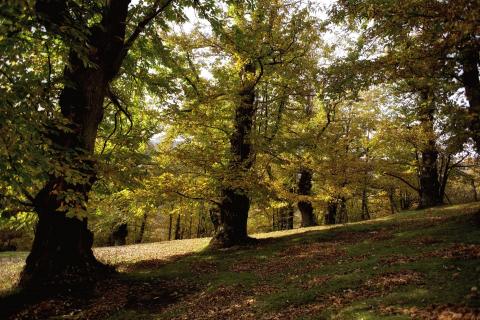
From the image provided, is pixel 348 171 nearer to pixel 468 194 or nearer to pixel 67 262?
pixel 67 262

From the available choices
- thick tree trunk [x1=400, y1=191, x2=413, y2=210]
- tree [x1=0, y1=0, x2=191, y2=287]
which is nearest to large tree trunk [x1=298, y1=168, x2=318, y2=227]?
tree [x1=0, y1=0, x2=191, y2=287]

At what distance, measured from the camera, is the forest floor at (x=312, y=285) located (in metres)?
7.23

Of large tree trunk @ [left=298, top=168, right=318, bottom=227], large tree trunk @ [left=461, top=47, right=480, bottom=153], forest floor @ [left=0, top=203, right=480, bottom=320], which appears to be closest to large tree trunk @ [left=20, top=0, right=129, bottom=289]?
A: forest floor @ [left=0, top=203, right=480, bottom=320]

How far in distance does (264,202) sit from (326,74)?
7.41 m

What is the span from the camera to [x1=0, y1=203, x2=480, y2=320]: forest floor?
23.7 ft

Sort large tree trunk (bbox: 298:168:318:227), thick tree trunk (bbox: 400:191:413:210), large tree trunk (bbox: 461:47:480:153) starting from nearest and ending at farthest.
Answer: large tree trunk (bbox: 461:47:480:153) → large tree trunk (bbox: 298:168:318:227) → thick tree trunk (bbox: 400:191:413:210)

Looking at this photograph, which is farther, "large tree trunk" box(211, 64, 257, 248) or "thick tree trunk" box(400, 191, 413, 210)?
"thick tree trunk" box(400, 191, 413, 210)

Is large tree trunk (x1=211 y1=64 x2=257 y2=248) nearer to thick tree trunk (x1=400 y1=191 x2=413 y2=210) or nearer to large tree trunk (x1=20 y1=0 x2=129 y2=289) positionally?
large tree trunk (x1=20 y1=0 x2=129 y2=289)

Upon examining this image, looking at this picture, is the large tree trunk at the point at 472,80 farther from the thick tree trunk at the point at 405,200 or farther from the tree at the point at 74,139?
the thick tree trunk at the point at 405,200

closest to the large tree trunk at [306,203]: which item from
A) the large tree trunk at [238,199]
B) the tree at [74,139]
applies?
the large tree trunk at [238,199]

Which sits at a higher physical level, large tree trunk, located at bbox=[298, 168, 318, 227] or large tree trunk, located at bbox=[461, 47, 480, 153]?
large tree trunk, located at bbox=[461, 47, 480, 153]

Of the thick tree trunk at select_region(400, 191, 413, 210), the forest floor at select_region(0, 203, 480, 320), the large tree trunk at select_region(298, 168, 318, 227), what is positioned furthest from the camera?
the thick tree trunk at select_region(400, 191, 413, 210)

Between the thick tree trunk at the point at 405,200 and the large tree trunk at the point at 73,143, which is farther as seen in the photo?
the thick tree trunk at the point at 405,200

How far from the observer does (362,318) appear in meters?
6.62
